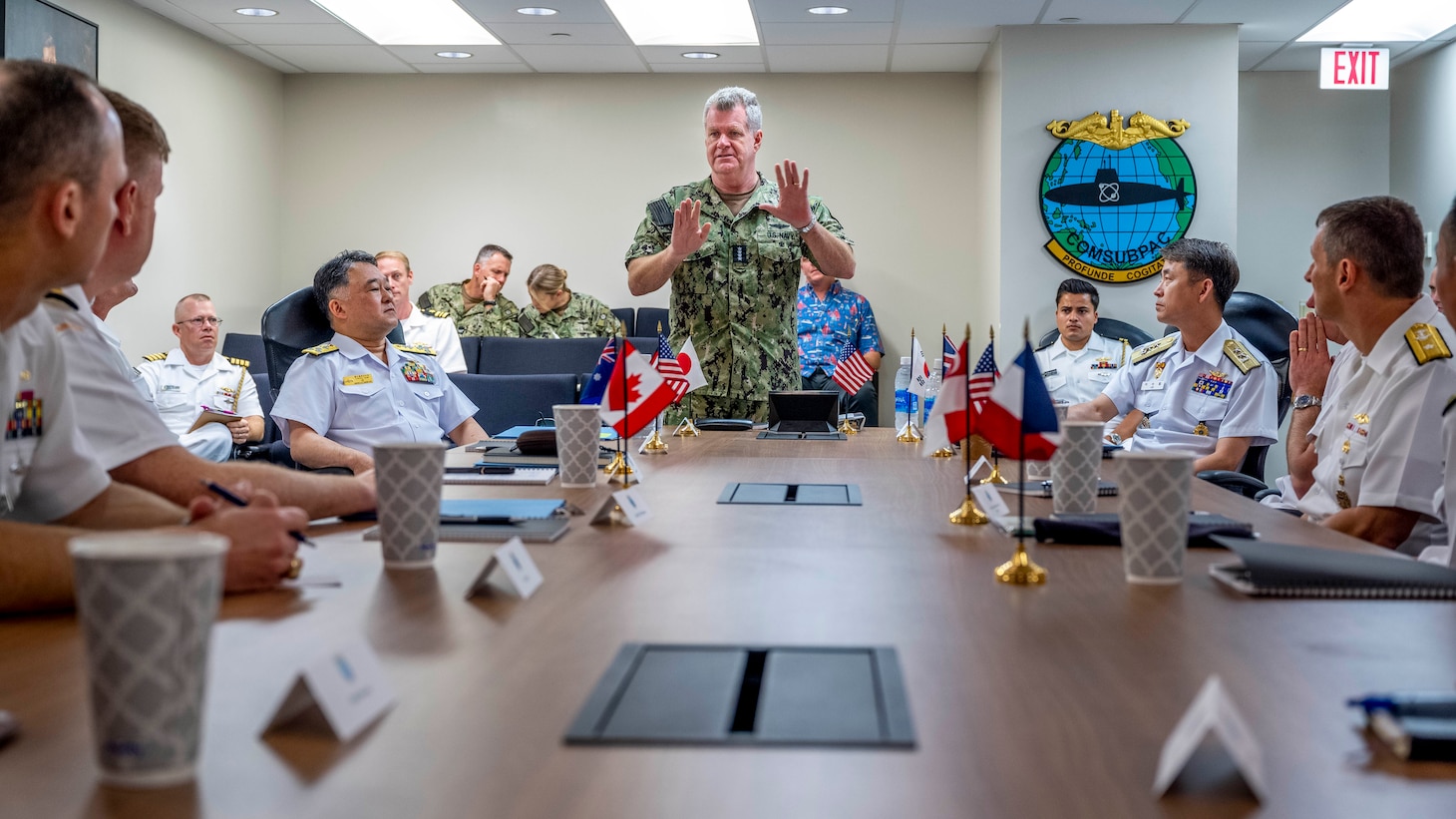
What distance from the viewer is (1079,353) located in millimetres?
5949

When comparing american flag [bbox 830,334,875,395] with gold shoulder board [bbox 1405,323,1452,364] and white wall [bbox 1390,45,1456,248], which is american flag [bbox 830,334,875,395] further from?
white wall [bbox 1390,45,1456,248]

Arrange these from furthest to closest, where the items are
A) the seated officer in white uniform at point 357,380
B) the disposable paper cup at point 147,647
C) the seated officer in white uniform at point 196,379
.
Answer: the seated officer in white uniform at point 196,379 → the seated officer in white uniform at point 357,380 → the disposable paper cup at point 147,647

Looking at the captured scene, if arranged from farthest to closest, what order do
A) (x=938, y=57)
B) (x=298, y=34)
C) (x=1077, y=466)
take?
(x=938, y=57), (x=298, y=34), (x=1077, y=466)

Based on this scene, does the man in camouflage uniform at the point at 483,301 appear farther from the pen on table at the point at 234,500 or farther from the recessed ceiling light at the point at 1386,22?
the pen on table at the point at 234,500

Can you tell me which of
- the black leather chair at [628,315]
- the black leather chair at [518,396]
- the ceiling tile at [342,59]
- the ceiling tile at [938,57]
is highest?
the ceiling tile at [342,59]

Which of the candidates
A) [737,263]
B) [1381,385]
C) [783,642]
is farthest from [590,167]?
[783,642]

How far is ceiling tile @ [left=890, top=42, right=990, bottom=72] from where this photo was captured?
7125 mm

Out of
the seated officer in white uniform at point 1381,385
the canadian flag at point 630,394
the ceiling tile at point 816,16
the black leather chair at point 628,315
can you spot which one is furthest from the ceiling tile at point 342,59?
the seated officer in white uniform at point 1381,385

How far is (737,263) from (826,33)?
12.4ft

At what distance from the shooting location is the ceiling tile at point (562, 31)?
6.68 metres

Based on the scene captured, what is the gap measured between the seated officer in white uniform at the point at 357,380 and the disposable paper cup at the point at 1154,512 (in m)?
2.42

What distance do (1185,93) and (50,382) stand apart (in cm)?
637

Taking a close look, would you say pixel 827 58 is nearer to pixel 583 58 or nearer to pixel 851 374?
pixel 583 58

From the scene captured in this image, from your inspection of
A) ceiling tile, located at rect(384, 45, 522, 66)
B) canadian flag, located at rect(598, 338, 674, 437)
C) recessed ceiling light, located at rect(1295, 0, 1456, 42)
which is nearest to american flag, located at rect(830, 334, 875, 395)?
canadian flag, located at rect(598, 338, 674, 437)
